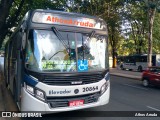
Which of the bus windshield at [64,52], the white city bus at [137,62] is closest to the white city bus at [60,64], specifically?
the bus windshield at [64,52]

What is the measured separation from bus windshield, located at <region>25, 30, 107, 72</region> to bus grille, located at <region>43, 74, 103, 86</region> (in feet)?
0.68

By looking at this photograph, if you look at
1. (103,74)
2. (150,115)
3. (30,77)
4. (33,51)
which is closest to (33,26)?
(33,51)

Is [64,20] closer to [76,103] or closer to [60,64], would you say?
[60,64]

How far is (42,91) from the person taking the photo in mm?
6336

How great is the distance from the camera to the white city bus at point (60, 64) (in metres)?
6.39

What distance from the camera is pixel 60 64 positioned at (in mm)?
6652

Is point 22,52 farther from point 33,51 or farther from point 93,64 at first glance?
point 93,64

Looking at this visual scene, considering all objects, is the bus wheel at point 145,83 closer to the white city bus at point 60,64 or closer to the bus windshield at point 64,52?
the white city bus at point 60,64

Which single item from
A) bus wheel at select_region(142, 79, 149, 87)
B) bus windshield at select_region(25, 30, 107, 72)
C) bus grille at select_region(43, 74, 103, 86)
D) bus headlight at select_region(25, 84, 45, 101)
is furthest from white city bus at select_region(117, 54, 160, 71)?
bus headlight at select_region(25, 84, 45, 101)

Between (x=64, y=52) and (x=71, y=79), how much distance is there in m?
0.80

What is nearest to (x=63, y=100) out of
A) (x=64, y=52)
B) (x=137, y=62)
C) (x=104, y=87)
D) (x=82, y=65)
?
(x=82, y=65)

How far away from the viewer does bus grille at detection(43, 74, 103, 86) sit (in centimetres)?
641

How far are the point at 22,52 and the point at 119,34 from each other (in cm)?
3722

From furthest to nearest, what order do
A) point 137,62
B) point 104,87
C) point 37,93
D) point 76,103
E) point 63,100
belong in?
1. point 137,62
2. point 104,87
3. point 76,103
4. point 63,100
5. point 37,93
